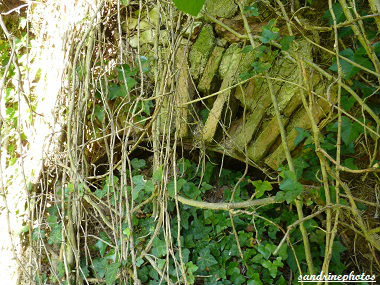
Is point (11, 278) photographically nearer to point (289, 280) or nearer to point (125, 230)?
point (125, 230)

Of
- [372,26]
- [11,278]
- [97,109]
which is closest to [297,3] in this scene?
[372,26]

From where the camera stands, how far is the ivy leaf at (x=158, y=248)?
6.40 feet

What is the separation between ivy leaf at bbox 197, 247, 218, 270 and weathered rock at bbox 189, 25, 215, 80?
1038mm

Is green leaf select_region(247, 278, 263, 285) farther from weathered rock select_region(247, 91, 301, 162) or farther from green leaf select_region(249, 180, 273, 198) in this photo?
weathered rock select_region(247, 91, 301, 162)

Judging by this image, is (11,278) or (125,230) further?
(11,278)

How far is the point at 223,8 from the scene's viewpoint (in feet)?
7.27

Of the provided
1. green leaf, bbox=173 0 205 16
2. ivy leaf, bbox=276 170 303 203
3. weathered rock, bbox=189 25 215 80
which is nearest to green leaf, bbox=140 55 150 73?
weathered rock, bbox=189 25 215 80

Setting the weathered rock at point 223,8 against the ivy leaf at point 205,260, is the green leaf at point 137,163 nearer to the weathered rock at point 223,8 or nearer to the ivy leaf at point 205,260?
the ivy leaf at point 205,260

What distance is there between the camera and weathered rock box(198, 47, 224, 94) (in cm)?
221

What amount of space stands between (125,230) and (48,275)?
2.35 ft

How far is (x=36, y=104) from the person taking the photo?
2.39 m

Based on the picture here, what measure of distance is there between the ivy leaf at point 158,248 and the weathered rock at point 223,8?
1348 mm

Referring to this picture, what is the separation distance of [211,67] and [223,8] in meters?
0.36

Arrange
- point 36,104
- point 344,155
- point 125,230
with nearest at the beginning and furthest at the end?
point 125,230
point 344,155
point 36,104
